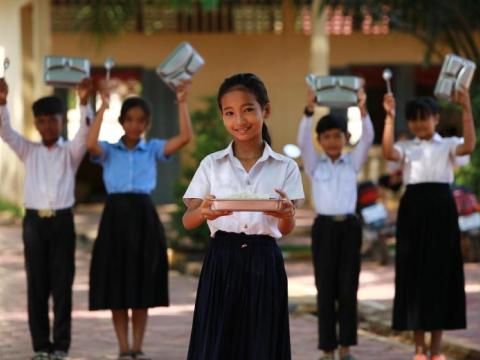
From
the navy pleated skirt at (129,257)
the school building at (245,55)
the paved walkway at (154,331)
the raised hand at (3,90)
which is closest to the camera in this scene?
the raised hand at (3,90)

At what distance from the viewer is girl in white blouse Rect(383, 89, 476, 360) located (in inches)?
319

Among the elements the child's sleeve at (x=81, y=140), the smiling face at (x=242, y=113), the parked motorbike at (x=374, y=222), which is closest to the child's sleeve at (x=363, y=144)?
the child's sleeve at (x=81, y=140)

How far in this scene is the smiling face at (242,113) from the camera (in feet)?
18.2

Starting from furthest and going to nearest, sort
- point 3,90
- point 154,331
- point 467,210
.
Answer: point 467,210 → point 154,331 → point 3,90

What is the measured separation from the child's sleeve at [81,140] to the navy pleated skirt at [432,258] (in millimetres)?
2082

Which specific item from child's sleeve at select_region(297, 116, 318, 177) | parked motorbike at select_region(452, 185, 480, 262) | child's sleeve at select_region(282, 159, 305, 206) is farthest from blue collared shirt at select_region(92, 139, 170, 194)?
parked motorbike at select_region(452, 185, 480, 262)

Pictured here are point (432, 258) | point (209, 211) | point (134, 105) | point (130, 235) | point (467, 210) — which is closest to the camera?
point (209, 211)

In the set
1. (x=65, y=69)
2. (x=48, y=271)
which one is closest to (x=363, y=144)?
(x=65, y=69)

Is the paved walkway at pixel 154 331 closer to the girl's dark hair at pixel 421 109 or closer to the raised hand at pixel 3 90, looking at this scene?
the girl's dark hair at pixel 421 109

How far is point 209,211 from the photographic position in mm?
5246

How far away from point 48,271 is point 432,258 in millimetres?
2434

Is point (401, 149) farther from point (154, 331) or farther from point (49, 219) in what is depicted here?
point (154, 331)

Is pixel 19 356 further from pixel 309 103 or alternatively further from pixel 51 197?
pixel 309 103

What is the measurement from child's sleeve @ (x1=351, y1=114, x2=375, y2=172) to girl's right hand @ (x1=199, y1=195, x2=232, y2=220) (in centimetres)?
307
